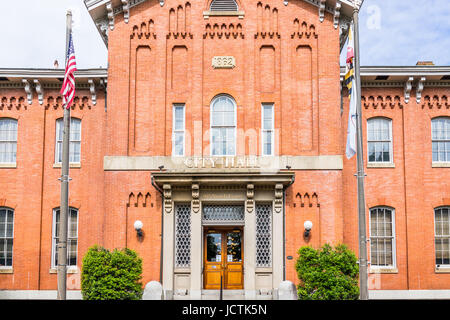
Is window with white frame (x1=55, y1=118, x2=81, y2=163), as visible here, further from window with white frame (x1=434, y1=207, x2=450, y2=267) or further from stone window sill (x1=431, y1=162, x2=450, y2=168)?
window with white frame (x1=434, y1=207, x2=450, y2=267)

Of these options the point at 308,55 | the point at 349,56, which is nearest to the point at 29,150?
the point at 308,55

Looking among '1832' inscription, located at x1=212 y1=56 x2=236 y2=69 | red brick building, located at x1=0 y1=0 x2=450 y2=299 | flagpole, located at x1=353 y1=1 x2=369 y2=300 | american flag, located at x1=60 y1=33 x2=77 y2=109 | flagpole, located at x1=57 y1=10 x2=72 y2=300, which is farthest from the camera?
'1832' inscription, located at x1=212 y1=56 x2=236 y2=69

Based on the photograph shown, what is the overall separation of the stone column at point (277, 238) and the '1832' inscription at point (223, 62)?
16.8 feet

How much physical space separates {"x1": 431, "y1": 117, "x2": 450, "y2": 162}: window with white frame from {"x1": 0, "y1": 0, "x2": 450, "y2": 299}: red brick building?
59mm

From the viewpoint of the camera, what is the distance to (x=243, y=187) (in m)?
18.5

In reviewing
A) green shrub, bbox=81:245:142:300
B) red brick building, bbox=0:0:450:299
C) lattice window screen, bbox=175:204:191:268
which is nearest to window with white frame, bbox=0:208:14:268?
red brick building, bbox=0:0:450:299

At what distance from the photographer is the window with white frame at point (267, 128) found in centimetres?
1923

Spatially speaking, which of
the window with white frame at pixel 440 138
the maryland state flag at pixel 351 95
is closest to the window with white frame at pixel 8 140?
the maryland state flag at pixel 351 95

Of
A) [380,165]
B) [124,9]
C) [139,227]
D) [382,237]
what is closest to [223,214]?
[139,227]

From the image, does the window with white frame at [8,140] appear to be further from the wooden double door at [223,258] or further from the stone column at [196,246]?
the wooden double door at [223,258]

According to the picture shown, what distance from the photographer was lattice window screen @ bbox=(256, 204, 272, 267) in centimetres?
1873

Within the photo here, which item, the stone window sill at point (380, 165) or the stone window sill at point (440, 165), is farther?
the stone window sill at point (440, 165)

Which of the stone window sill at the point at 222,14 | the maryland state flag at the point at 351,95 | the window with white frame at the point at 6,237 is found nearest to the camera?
the maryland state flag at the point at 351,95

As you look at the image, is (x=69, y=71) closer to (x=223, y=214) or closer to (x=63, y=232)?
(x=63, y=232)
